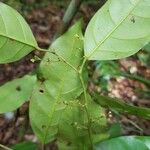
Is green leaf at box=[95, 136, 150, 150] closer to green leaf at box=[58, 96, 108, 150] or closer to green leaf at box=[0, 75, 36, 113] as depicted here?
green leaf at box=[58, 96, 108, 150]

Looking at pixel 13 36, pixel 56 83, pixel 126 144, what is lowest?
pixel 126 144

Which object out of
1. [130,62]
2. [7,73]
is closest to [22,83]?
[7,73]

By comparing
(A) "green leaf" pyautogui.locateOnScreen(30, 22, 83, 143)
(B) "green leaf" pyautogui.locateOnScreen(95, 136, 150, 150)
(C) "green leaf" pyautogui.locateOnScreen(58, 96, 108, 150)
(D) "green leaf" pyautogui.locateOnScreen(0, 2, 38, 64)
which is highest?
(D) "green leaf" pyautogui.locateOnScreen(0, 2, 38, 64)

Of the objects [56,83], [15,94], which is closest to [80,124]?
[56,83]

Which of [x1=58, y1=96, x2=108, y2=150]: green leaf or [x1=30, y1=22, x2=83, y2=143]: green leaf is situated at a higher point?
[x1=30, y1=22, x2=83, y2=143]: green leaf

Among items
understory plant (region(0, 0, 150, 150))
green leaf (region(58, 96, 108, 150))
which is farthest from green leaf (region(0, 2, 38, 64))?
green leaf (region(58, 96, 108, 150))

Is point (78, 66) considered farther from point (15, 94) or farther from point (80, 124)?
point (15, 94)

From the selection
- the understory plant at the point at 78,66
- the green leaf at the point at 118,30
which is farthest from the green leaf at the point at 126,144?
the green leaf at the point at 118,30

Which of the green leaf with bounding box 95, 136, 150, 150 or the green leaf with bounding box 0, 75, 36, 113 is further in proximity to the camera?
the green leaf with bounding box 0, 75, 36, 113
